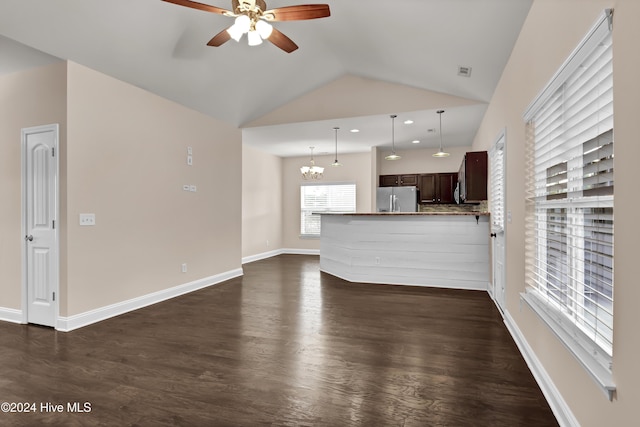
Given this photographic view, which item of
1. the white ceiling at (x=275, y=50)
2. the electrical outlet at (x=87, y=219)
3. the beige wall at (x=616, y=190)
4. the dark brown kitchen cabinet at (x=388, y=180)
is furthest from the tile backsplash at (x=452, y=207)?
the electrical outlet at (x=87, y=219)

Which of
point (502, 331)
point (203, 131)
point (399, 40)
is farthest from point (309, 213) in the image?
point (502, 331)

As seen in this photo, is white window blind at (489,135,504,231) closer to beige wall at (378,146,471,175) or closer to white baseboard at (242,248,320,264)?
beige wall at (378,146,471,175)

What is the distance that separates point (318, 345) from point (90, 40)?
363 cm

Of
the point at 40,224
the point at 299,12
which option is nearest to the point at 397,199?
the point at 299,12

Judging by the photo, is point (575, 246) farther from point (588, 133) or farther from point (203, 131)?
→ point (203, 131)

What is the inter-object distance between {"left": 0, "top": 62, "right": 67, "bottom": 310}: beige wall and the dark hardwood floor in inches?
20.5

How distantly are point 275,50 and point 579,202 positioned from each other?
4086 millimetres

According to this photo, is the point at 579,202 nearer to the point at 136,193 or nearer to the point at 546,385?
the point at 546,385

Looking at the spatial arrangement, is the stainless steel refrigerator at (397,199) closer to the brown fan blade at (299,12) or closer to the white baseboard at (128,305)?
the white baseboard at (128,305)

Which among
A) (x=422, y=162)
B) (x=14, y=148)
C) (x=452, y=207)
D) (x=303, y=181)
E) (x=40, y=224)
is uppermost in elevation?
(x=422, y=162)

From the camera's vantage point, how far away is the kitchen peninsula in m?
5.31

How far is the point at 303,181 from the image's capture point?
9.82 m

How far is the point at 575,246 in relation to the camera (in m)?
1.92

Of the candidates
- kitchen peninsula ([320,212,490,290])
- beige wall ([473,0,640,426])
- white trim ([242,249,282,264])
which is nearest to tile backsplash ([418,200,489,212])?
kitchen peninsula ([320,212,490,290])
